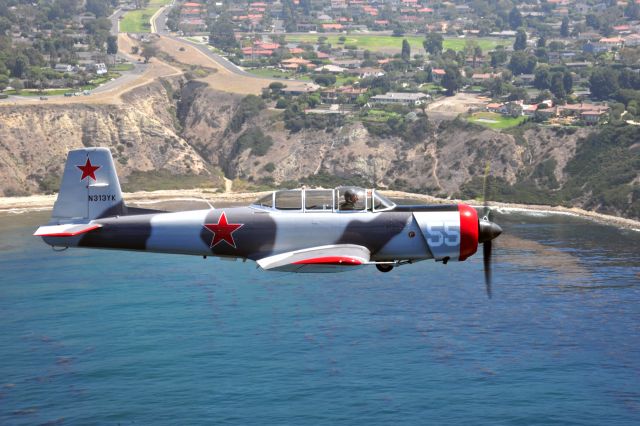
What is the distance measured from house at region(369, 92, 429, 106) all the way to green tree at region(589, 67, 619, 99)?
88.6 ft

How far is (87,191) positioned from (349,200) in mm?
11191

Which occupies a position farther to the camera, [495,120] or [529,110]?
[529,110]

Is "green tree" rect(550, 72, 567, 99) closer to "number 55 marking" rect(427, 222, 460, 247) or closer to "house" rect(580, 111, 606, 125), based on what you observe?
"house" rect(580, 111, 606, 125)

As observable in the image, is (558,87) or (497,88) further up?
(558,87)

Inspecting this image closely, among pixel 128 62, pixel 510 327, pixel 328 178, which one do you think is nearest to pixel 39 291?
pixel 510 327

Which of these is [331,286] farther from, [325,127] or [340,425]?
[325,127]

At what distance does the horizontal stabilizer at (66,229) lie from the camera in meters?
42.8

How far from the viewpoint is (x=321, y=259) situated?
39.6 m

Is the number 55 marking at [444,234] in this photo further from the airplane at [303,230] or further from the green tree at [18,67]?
the green tree at [18,67]

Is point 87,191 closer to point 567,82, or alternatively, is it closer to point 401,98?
point 401,98

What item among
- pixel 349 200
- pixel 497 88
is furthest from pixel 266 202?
pixel 497 88

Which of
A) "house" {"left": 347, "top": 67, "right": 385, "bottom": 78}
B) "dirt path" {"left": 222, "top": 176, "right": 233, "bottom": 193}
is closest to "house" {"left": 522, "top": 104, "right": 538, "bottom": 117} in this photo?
"house" {"left": 347, "top": 67, "right": 385, "bottom": 78}

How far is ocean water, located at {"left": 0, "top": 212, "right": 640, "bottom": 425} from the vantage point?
61969 millimetres

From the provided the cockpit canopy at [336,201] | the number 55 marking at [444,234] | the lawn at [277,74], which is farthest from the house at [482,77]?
the number 55 marking at [444,234]
